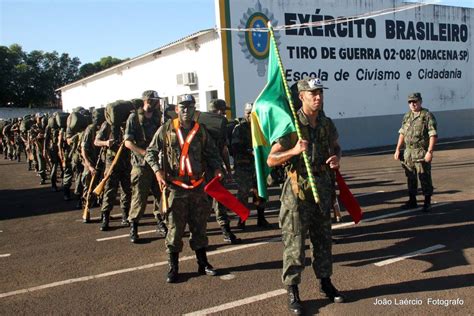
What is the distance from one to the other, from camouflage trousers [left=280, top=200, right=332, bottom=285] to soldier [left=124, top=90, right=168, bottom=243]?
292 centimetres

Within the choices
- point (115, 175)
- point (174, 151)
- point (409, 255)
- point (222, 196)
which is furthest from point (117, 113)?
point (409, 255)

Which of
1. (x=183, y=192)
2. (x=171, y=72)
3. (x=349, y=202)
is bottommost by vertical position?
(x=349, y=202)

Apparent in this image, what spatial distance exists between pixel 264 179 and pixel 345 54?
15952 mm

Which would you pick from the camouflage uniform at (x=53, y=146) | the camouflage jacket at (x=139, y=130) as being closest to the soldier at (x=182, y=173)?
the camouflage jacket at (x=139, y=130)

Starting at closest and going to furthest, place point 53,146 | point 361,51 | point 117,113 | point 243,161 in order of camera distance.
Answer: point 243,161 < point 117,113 < point 53,146 < point 361,51

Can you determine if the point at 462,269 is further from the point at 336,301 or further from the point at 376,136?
the point at 376,136

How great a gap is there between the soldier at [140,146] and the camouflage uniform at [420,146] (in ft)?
14.2

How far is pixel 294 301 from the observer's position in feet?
13.1

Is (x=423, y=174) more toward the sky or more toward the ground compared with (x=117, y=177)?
more toward the ground

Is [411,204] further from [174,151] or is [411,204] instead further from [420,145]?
[174,151]

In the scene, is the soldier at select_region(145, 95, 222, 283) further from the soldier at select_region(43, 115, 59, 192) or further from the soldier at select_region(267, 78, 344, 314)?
the soldier at select_region(43, 115, 59, 192)

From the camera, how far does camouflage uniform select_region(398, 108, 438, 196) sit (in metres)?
7.50

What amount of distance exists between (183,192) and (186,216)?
282 millimetres

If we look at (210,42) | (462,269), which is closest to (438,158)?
(210,42)
